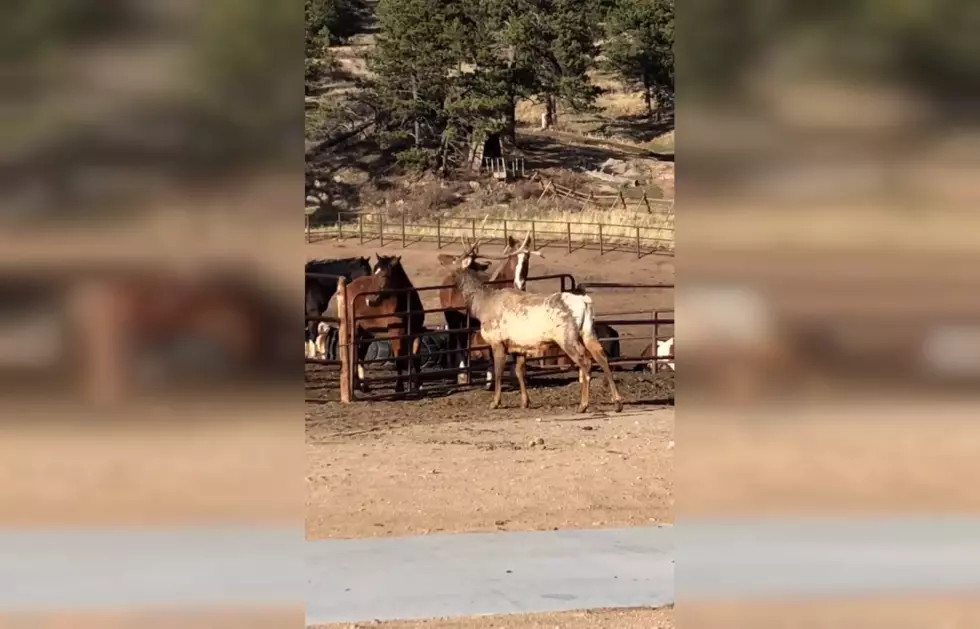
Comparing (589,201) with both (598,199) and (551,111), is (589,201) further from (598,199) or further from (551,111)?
(551,111)

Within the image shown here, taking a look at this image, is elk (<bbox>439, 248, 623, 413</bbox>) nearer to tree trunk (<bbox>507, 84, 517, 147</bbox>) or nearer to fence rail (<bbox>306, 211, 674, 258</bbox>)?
fence rail (<bbox>306, 211, 674, 258</bbox>)

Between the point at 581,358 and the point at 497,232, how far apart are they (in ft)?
64.2

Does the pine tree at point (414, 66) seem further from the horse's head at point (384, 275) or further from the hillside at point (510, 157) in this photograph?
the horse's head at point (384, 275)

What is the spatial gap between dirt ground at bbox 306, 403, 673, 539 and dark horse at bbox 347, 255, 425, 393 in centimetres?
112

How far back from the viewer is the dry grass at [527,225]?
29.2m
